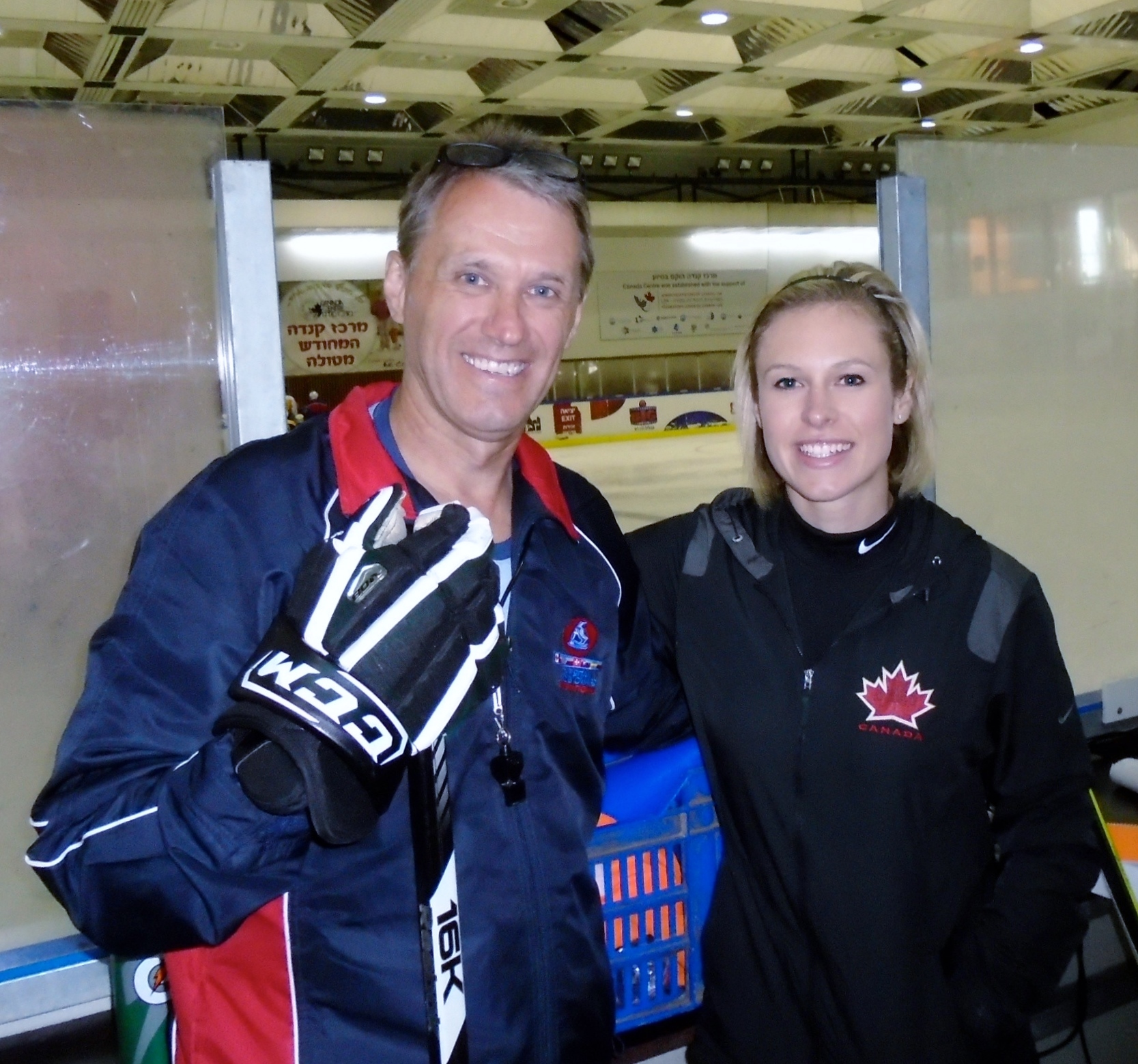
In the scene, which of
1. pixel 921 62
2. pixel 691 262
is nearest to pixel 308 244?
pixel 691 262

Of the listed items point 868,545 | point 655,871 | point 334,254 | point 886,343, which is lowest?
point 655,871

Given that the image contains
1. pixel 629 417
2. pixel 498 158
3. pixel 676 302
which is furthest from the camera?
pixel 676 302

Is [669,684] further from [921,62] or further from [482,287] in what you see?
[921,62]

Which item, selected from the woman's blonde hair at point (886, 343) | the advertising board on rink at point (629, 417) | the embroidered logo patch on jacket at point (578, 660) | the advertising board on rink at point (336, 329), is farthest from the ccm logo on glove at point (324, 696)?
the advertising board on rink at point (336, 329)

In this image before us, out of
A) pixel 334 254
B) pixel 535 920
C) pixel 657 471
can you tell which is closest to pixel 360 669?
pixel 535 920

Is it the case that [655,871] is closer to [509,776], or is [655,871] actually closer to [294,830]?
[509,776]

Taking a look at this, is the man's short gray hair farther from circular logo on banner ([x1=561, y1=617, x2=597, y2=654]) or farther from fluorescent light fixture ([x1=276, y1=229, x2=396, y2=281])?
fluorescent light fixture ([x1=276, y1=229, x2=396, y2=281])

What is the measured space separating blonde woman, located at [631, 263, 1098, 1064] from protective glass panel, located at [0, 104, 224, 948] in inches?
36.7

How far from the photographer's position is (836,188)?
57.0 feet

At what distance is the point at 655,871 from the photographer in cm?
173

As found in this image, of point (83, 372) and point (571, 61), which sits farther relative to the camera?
point (571, 61)

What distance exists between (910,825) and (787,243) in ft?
58.0

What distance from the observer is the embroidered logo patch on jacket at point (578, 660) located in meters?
1.46

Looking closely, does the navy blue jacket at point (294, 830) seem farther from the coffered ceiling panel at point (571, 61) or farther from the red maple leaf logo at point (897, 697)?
the coffered ceiling panel at point (571, 61)
